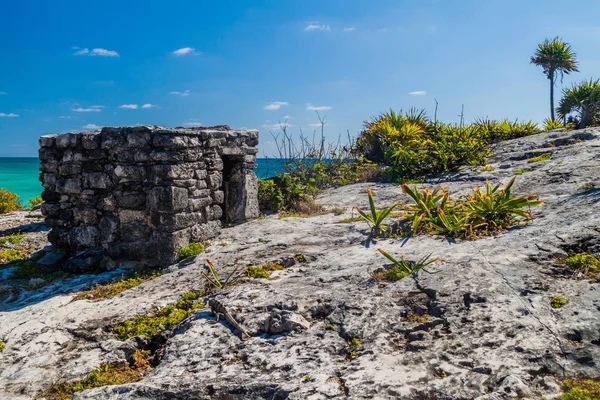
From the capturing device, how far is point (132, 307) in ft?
18.2

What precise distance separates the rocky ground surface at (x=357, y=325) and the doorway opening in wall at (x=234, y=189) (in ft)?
5.83

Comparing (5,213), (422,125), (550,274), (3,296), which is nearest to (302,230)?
(550,274)

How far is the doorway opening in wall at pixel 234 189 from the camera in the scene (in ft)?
27.7

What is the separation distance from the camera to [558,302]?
3.85 m

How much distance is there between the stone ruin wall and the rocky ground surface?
31.9 inches

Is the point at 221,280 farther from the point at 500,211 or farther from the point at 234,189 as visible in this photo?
the point at 500,211

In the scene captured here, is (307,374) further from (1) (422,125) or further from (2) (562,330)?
(1) (422,125)

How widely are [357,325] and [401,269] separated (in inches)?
44.4

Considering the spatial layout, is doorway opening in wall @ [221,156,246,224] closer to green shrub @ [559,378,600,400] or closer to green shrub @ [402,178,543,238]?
green shrub @ [402,178,543,238]

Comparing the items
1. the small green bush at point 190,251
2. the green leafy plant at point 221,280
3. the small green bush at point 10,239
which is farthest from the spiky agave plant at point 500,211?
the small green bush at point 10,239

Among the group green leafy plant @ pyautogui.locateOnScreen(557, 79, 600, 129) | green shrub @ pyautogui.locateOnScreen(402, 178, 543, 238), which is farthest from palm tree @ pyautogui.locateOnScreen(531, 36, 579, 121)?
green shrub @ pyautogui.locateOnScreen(402, 178, 543, 238)

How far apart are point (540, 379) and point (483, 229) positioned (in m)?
3.16

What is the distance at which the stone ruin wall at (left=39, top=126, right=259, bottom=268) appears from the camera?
23.1 feet

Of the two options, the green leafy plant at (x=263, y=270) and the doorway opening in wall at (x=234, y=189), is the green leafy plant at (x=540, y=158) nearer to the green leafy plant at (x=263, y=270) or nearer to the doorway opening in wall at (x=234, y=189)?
the doorway opening in wall at (x=234, y=189)
